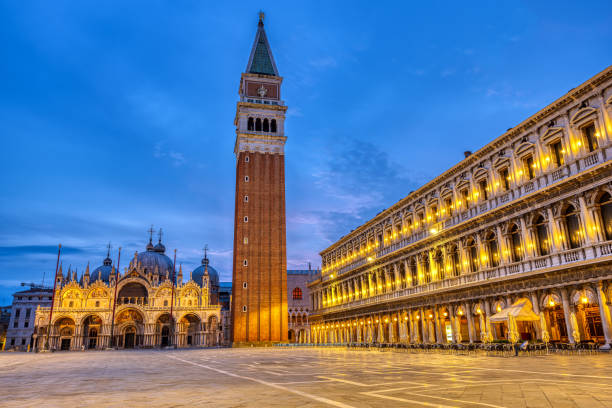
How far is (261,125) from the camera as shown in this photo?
7119 cm

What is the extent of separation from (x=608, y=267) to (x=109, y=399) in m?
21.6

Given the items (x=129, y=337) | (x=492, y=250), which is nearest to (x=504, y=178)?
(x=492, y=250)

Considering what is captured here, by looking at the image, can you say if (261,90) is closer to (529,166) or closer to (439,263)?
(439,263)

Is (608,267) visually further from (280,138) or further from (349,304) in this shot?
(280,138)

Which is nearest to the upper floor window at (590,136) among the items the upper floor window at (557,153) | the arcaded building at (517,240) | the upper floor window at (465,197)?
the arcaded building at (517,240)

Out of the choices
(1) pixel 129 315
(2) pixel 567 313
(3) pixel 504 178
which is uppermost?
(3) pixel 504 178

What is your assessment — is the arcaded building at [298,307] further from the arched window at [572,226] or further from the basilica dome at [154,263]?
the arched window at [572,226]

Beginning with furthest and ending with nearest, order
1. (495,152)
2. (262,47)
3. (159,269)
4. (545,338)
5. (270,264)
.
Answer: (159,269) → (262,47) → (270,264) → (495,152) → (545,338)

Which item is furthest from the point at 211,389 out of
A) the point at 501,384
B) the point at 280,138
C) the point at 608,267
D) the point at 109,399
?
the point at 280,138

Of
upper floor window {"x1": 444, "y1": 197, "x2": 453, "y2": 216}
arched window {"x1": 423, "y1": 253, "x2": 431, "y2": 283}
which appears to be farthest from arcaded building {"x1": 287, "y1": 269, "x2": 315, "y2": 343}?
upper floor window {"x1": 444, "y1": 197, "x2": 453, "y2": 216}

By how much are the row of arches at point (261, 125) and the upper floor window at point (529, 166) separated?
49811mm

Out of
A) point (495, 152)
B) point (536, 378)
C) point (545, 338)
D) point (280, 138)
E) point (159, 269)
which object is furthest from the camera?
point (159, 269)

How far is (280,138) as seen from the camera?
70.7 meters

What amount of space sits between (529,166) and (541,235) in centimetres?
453
